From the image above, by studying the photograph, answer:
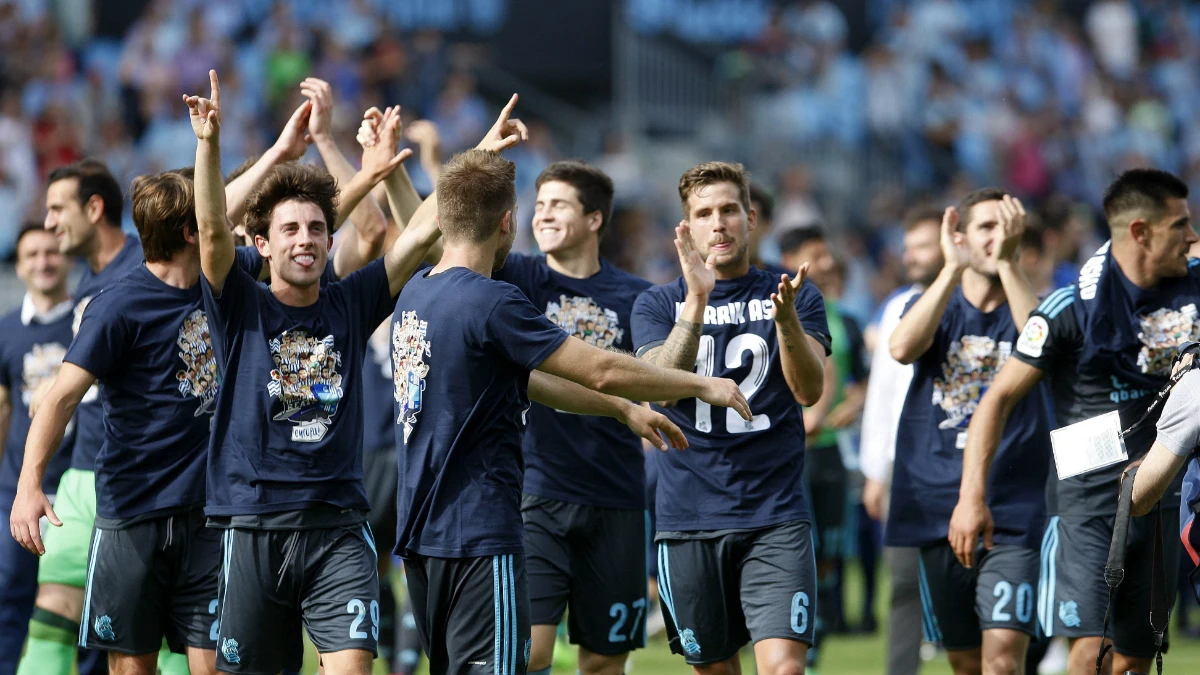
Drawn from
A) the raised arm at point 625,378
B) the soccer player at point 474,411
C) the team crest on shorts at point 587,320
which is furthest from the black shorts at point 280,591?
the team crest on shorts at point 587,320

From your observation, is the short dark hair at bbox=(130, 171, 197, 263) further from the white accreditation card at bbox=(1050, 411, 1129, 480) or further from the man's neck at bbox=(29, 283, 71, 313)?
the white accreditation card at bbox=(1050, 411, 1129, 480)

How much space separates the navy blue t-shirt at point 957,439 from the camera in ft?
23.8

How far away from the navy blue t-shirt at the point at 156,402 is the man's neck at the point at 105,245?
1227 millimetres

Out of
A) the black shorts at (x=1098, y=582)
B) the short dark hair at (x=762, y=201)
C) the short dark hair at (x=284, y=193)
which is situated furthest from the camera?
the short dark hair at (x=762, y=201)

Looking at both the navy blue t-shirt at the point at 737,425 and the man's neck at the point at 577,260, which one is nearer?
the navy blue t-shirt at the point at 737,425

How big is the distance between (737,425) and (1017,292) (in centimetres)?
164

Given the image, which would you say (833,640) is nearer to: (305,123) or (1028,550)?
(1028,550)

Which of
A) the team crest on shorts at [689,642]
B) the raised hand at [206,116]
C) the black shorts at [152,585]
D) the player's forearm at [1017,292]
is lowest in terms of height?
the team crest on shorts at [689,642]

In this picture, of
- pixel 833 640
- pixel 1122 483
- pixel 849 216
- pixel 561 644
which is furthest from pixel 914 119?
pixel 1122 483

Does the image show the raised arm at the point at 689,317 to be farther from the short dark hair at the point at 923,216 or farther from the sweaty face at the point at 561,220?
the short dark hair at the point at 923,216

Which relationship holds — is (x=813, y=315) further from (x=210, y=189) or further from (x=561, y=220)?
(x=210, y=189)

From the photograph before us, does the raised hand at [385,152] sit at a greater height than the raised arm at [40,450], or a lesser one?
greater

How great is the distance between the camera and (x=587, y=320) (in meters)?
7.36

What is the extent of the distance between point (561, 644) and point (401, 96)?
10.8 metres
